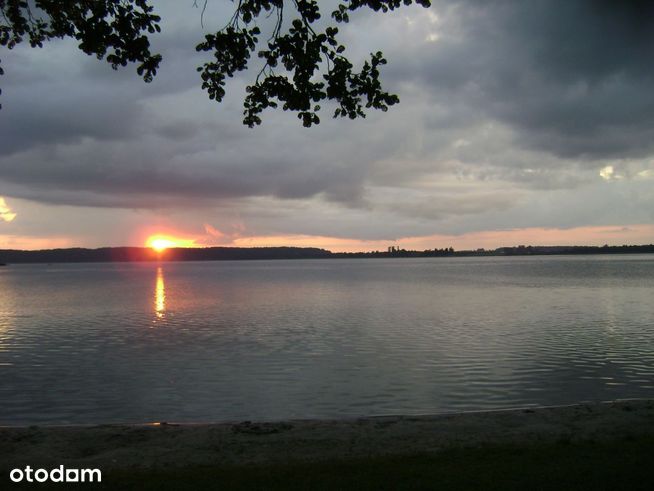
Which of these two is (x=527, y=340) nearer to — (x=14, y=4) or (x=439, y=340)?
(x=439, y=340)

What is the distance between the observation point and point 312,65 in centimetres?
1230

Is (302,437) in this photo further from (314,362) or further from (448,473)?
(314,362)

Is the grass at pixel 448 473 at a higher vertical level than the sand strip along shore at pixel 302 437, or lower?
higher

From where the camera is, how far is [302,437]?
14.5 metres

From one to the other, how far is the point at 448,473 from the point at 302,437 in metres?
4.91

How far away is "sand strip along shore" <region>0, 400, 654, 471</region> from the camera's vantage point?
12844mm

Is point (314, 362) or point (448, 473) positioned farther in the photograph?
point (314, 362)

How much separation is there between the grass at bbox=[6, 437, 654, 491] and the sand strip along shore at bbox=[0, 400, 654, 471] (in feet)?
3.49

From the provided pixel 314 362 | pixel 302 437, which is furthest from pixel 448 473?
pixel 314 362

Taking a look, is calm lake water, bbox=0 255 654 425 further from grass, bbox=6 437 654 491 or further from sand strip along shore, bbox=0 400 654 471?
grass, bbox=6 437 654 491

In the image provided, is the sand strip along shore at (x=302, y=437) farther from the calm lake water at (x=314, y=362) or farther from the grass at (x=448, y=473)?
the calm lake water at (x=314, y=362)

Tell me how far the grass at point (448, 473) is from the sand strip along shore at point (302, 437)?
3.49 feet

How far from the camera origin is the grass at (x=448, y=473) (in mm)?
9828

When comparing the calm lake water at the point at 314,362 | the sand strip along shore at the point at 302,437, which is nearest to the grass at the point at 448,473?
the sand strip along shore at the point at 302,437
